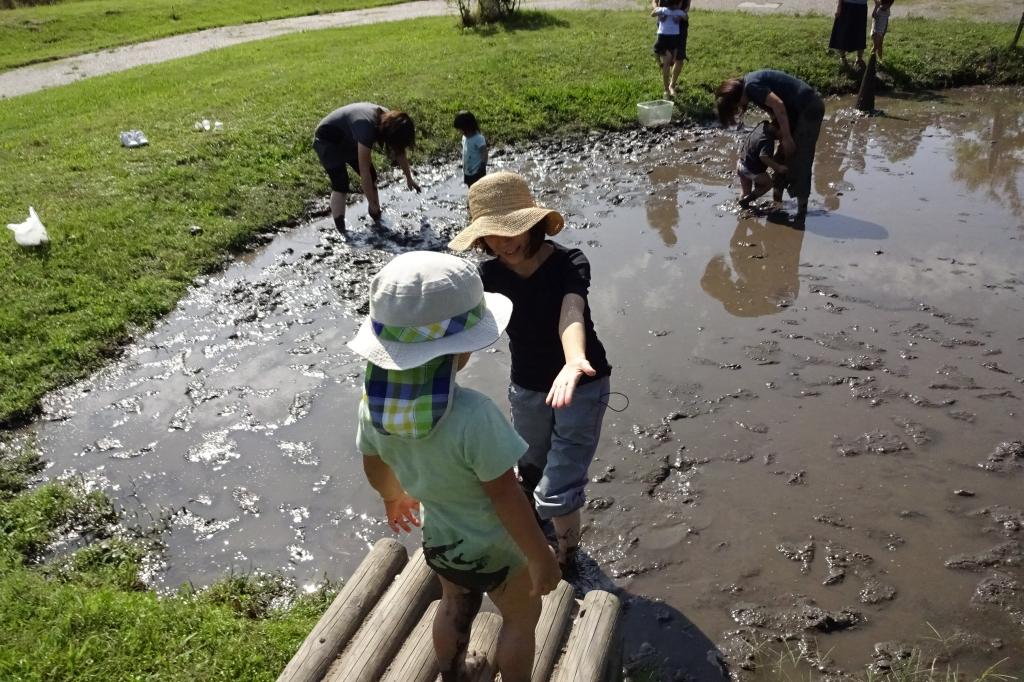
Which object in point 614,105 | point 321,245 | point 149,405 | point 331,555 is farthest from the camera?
point 614,105

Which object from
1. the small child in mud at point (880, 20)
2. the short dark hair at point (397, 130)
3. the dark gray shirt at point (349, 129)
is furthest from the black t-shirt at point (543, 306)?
the small child in mud at point (880, 20)

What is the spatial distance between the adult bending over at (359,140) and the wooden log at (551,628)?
4.97m

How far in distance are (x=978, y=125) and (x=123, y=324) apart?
1080cm

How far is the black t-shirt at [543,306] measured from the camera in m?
3.06

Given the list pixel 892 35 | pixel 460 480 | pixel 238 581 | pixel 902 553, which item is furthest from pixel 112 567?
pixel 892 35

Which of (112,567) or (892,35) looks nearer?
(112,567)

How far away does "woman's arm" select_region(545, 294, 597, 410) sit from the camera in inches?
97.8

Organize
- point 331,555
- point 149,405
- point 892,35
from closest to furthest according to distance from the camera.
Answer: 1. point 331,555
2. point 149,405
3. point 892,35

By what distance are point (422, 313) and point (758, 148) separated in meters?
6.51

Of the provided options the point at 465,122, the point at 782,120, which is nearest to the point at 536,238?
the point at 465,122

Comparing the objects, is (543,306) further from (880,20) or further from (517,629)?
(880,20)

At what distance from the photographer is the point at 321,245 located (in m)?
7.74

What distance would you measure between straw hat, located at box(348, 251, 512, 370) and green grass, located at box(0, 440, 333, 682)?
2.02 meters

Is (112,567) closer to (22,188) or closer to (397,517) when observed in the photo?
(397,517)
